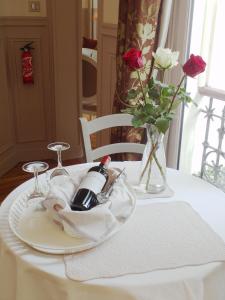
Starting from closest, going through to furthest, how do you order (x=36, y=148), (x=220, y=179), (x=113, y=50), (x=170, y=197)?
(x=170, y=197), (x=220, y=179), (x=113, y=50), (x=36, y=148)

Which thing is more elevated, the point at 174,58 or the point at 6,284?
the point at 174,58

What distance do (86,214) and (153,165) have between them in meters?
0.40

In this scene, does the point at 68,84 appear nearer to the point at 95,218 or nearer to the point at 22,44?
the point at 22,44

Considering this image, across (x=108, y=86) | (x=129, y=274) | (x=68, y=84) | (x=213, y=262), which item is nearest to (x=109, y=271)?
(x=129, y=274)

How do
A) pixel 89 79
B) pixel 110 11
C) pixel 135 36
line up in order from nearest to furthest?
pixel 135 36, pixel 110 11, pixel 89 79

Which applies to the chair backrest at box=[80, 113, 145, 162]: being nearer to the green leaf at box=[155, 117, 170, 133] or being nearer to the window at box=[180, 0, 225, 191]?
the window at box=[180, 0, 225, 191]

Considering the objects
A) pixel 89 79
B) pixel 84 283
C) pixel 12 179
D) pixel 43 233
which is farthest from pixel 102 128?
pixel 89 79

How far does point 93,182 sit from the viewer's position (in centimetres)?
112

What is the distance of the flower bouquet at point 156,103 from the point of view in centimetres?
111

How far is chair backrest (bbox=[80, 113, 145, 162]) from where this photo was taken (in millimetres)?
1705

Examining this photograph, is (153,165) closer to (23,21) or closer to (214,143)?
(214,143)

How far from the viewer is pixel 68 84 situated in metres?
3.15

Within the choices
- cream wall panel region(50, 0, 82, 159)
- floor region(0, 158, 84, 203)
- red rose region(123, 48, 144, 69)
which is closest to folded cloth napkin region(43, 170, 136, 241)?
red rose region(123, 48, 144, 69)

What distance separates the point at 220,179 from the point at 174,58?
3.84ft
